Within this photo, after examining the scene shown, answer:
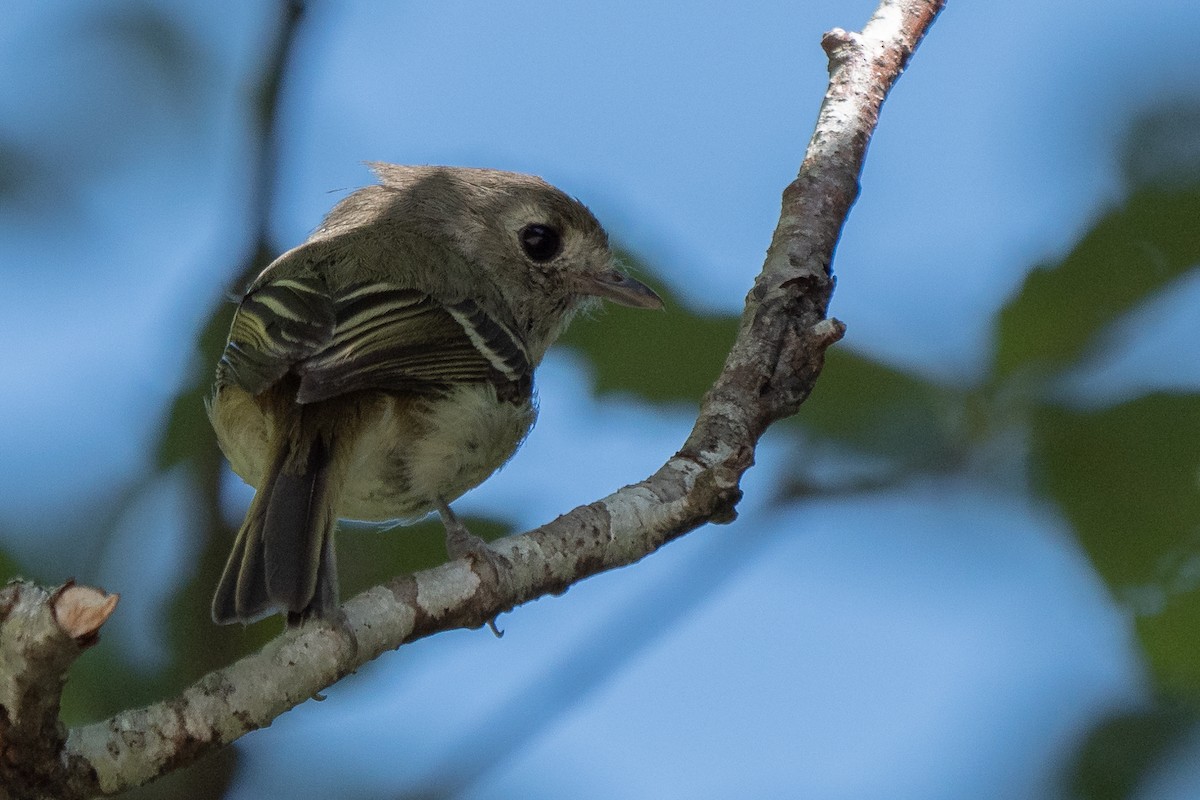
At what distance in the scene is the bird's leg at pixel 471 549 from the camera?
7.35 ft

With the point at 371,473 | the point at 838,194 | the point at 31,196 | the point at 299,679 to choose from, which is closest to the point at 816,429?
the point at 838,194

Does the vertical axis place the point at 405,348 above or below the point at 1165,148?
below

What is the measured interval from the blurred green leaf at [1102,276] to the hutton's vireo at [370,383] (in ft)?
3.54

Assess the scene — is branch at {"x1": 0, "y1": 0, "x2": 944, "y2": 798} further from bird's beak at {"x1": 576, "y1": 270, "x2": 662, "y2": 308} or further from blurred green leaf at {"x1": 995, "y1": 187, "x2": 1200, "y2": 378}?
bird's beak at {"x1": 576, "y1": 270, "x2": 662, "y2": 308}

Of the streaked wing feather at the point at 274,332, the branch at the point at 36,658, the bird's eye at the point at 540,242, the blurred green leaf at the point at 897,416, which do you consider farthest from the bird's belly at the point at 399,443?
the branch at the point at 36,658

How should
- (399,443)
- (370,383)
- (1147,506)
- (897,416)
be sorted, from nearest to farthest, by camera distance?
(1147,506), (897,416), (370,383), (399,443)

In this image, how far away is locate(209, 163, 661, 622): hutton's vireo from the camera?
2451mm

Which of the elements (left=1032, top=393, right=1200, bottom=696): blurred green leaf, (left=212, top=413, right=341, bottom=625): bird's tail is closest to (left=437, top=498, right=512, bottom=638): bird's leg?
(left=212, top=413, right=341, bottom=625): bird's tail

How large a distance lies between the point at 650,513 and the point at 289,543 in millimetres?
654

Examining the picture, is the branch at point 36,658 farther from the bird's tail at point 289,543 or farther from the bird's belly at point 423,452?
the bird's belly at point 423,452

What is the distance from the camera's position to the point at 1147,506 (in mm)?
2199

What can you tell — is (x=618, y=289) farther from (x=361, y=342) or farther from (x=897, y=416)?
(x=897, y=416)

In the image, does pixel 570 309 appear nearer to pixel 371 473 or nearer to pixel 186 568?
pixel 371 473

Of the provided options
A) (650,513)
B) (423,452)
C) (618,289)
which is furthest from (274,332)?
(618,289)
